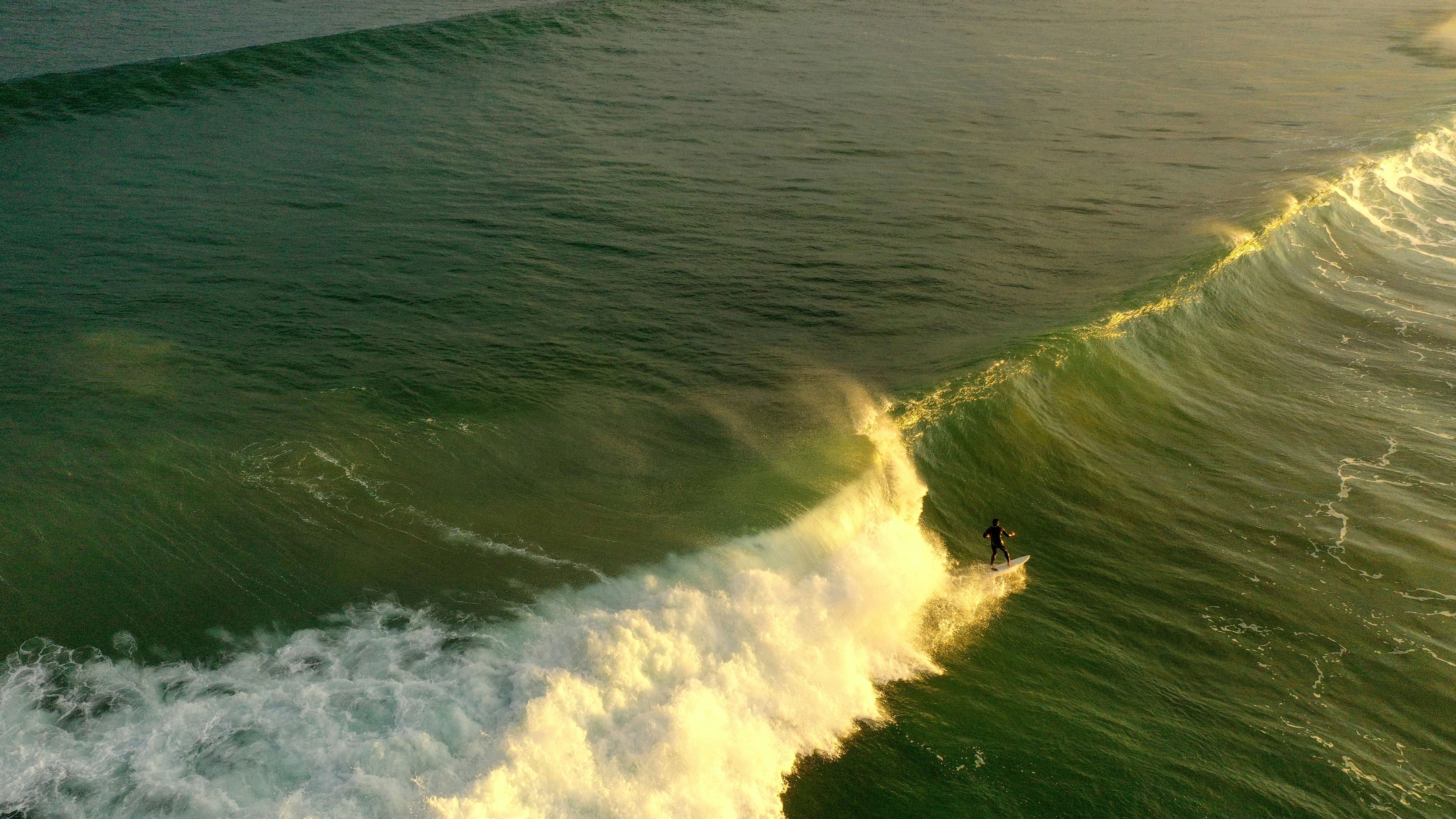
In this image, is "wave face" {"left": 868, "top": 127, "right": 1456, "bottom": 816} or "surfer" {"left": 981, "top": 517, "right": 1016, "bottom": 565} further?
"surfer" {"left": 981, "top": 517, "right": 1016, "bottom": 565}

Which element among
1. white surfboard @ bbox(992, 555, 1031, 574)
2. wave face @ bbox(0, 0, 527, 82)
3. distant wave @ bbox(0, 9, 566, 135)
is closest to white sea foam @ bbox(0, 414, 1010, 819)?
white surfboard @ bbox(992, 555, 1031, 574)

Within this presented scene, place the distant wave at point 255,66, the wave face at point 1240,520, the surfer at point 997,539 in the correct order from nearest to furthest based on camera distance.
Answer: the wave face at point 1240,520 → the surfer at point 997,539 → the distant wave at point 255,66

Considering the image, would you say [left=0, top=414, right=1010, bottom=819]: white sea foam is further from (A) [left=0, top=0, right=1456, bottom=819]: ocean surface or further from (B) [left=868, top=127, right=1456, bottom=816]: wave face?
(B) [left=868, top=127, right=1456, bottom=816]: wave face

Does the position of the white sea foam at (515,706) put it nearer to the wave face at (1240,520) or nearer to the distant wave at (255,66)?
Result: the wave face at (1240,520)

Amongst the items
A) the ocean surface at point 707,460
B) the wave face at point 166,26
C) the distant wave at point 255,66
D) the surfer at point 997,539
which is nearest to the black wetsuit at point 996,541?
the surfer at point 997,539

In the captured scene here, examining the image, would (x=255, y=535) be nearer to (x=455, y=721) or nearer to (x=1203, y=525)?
(x=455, y=721)

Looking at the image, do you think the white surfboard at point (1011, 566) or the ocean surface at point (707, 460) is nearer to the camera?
the ocean surface at point (707, 460)
